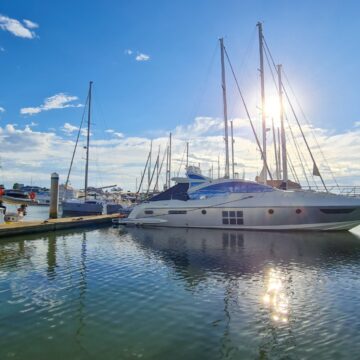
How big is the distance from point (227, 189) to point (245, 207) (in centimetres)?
199

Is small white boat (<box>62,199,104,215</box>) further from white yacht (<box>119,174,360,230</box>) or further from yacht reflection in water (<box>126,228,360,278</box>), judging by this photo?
yacht reflection in water (<box>126,228,360,278</box>)

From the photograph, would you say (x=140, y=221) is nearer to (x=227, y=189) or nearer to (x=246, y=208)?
(x=227, y=189)

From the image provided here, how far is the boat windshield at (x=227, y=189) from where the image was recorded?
963 inches

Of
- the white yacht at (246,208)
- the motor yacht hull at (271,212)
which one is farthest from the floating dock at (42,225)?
the motor yacht hull at (271,212)

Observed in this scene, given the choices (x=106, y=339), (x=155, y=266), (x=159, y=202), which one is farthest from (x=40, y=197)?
(x=106, y=339)

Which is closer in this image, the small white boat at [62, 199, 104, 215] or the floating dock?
the floating dock

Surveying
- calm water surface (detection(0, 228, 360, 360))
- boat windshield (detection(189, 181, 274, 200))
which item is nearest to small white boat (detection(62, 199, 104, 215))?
boat windshield (detection(189, 181, 274, 200))

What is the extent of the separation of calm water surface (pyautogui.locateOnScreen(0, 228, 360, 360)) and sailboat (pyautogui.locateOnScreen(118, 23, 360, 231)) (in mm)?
7173

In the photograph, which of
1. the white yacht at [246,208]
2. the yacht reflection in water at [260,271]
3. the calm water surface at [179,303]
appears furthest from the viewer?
the white yacht at [246,208]

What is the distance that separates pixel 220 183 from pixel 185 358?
20596mm

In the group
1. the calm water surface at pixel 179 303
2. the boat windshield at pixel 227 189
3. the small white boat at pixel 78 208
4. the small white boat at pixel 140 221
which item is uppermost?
the boat windshield at pixel 227 189

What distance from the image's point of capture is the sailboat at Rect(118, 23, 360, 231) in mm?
22812

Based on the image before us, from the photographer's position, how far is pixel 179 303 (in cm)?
835

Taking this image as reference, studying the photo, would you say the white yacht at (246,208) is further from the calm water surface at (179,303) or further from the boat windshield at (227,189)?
the calm water surface at (179,303)
